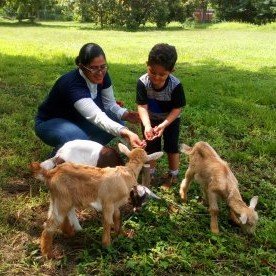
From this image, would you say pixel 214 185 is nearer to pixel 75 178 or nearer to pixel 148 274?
pixel 148 274

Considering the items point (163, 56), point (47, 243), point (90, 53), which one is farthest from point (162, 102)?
point (47, 243)

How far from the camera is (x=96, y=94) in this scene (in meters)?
5.09

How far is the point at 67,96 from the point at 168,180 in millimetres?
1492

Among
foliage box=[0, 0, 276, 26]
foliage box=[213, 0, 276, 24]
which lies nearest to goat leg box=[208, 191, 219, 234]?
foliage box=[0, 0, 276, 26]

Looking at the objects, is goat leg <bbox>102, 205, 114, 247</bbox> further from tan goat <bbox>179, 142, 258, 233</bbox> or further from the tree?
the tree

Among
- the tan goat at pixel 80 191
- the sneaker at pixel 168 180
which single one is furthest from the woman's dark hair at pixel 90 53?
the sneaker at pixel 168 180

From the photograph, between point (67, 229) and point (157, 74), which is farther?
point (157, 74)

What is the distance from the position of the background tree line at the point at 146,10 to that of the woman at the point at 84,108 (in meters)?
26.5

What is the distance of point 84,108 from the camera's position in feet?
15.1

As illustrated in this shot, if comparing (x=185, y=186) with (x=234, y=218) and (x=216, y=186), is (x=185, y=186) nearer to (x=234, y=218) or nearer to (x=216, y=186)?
(x=216, y=186)

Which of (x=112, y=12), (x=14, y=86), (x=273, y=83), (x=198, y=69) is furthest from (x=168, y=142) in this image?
(x=112, y=12)

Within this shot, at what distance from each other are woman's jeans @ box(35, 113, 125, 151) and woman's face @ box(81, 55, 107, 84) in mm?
600

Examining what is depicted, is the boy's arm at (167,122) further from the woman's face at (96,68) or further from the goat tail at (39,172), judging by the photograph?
the goat tail at (39,172)

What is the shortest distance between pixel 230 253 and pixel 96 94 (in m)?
2.31
